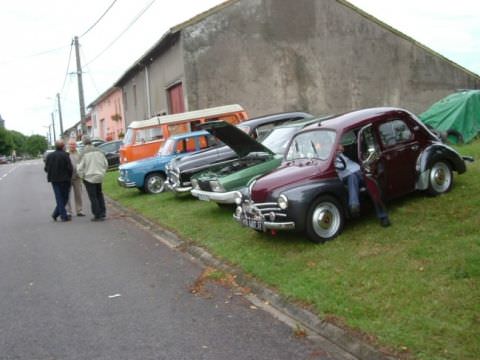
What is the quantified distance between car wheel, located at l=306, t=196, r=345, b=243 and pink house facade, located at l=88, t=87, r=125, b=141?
108 ft

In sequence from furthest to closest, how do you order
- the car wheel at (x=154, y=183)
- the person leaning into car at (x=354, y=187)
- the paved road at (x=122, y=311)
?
the car wheel at (x=154, y=183)
the person leaning into car at (x=354, y=187)
the paved road at (x=122, y=311)

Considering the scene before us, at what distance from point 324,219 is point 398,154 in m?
1.76

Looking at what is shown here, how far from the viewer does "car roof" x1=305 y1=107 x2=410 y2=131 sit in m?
8.35

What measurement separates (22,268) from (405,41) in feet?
78.7

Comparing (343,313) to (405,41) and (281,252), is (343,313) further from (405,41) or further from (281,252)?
(405,41)

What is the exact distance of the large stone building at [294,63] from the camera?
23.9 m

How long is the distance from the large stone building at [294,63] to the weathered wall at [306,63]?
44 millimetres

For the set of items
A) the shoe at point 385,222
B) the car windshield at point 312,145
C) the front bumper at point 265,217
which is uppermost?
the car windshield at point 312,145

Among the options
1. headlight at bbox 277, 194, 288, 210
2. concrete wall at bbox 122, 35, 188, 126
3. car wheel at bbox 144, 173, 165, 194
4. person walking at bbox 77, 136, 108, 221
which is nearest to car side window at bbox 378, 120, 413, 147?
headlight at bbox 277, 194, 288, 210

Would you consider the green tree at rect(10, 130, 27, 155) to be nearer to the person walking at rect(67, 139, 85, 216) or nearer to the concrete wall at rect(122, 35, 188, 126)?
the concrete wall at rect(122, 35, 188, 126)

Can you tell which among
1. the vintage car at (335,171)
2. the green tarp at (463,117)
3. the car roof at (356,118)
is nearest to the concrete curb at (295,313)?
the vintage car at (335,171)

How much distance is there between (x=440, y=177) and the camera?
29.0ft

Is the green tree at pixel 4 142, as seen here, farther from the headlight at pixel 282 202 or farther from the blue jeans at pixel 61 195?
the headlight at pixel 282 202

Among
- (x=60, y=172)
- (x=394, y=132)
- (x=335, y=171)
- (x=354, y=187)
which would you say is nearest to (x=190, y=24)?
(x=60, y=172)
